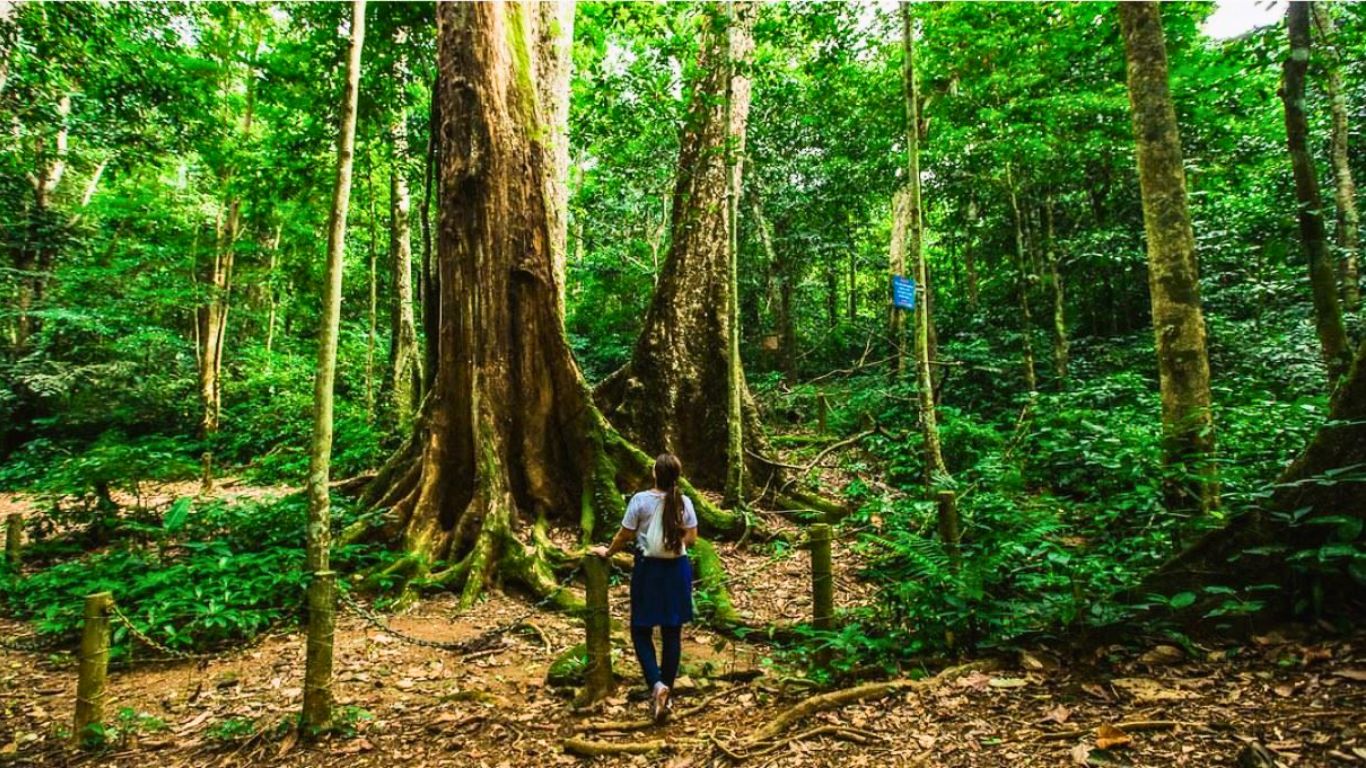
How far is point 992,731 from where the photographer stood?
Result: 9.90ft

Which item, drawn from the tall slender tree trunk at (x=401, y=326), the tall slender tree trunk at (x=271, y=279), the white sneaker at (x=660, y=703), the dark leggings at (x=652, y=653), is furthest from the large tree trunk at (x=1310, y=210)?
the tall slender tree trunk at (x=271, y=279)

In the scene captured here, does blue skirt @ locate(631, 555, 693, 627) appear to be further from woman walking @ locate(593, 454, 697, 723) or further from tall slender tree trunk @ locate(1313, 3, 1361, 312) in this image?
tall slender tree trunk @ locate(1313, 3, 1361, 312)

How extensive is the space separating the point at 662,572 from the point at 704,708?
33.9 inches

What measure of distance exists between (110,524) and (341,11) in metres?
6.62

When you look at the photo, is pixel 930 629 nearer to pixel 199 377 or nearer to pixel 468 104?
pixel 468 104

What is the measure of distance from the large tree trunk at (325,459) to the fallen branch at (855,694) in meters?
2.48

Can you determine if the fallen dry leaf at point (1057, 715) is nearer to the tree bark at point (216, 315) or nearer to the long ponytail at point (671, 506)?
the long ponytail at point (671, 506)

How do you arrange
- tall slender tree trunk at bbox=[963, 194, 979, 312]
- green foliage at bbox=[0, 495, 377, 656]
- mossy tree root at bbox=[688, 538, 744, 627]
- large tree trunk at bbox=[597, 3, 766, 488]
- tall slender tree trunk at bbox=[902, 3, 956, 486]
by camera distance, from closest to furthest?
green foliage at bbox=[0, 495, 377, 656], mossy tree root at bbox=[688, 538, 744, 627], tall slender tree trunk at bbox=[902, 3, 956, 486], large tree trunk at bbox=[597, 3, 766, 488], tall slender tree trunk at bbox=[963, 194, 979, 312]

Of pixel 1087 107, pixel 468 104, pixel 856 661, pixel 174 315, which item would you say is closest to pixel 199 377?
pixel 174 315

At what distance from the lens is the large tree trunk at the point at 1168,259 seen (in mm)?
4738

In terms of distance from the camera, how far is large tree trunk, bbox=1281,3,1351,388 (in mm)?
5309

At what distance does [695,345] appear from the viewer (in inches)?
337

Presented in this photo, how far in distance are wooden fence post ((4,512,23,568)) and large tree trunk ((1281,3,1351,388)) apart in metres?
12.8

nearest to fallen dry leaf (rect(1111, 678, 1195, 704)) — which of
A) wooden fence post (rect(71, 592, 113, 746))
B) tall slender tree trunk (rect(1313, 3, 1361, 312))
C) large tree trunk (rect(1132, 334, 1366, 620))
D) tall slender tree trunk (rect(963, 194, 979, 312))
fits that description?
large tree trunk (rect(1132, 334, 1366, 620))
